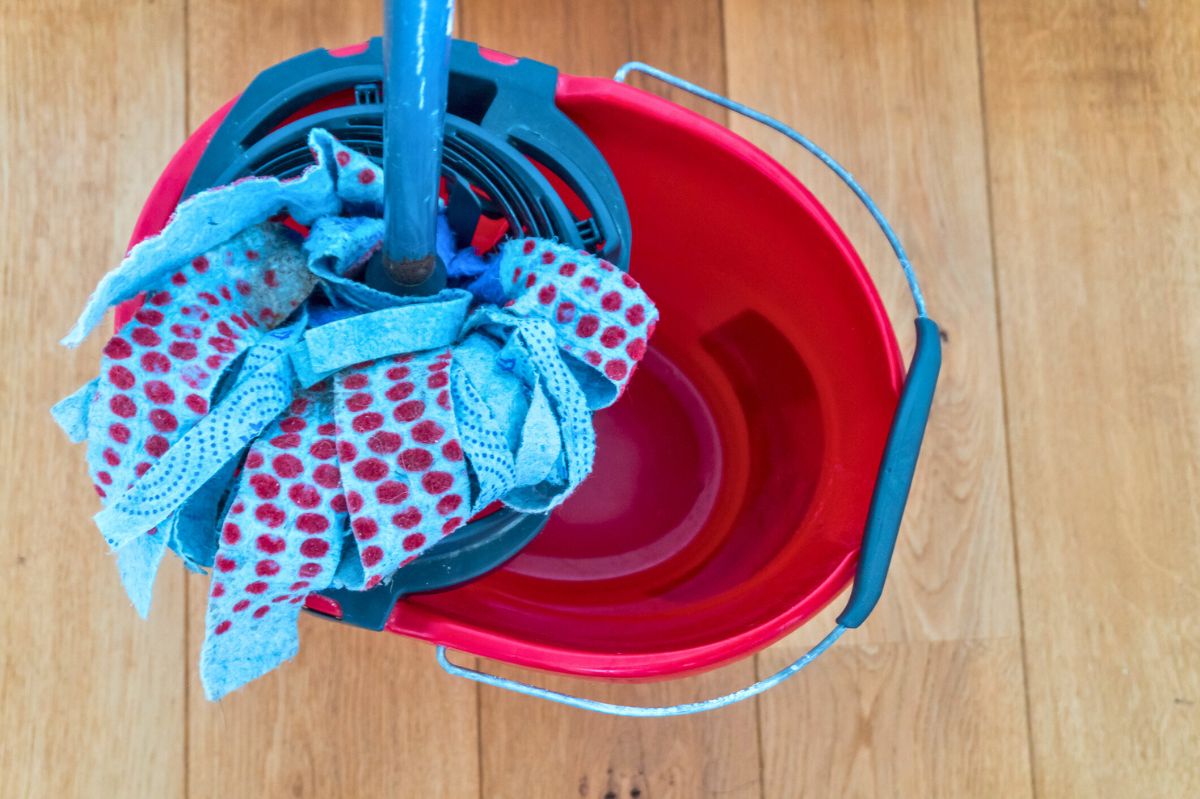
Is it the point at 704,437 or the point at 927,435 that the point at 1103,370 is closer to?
the point at 927,435

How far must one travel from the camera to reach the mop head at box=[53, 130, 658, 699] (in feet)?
1.39

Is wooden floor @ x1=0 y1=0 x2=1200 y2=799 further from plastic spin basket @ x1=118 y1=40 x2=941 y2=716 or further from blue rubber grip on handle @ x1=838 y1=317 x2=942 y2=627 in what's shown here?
blue rubber grip on handle @ x1=838 y1=317 x2=942 y2=627

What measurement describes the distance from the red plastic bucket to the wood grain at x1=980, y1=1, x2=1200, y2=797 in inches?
9.2

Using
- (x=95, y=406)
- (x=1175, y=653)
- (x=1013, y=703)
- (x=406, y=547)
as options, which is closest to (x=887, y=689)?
(x=1013, y=703)

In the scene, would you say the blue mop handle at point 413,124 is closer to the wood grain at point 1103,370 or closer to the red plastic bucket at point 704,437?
the red plastic bucket at point 704,437

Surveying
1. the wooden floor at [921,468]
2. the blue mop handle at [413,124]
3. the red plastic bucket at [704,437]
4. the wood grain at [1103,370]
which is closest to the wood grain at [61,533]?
the wooden floor at [921,468]

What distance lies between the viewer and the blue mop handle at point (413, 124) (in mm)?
326

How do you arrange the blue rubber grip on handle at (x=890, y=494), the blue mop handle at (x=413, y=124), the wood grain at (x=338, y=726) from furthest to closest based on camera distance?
the wood grain at (x=338, y=726)
the blue rubber grip on handle at (x=890, y=494)
the blue mop handle at (x=413, y=124)

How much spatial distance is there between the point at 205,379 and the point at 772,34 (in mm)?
489

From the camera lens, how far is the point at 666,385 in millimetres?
680

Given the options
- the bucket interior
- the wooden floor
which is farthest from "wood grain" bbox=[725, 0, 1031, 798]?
the bucket interior

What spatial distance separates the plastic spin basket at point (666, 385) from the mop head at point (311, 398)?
0.11 ft

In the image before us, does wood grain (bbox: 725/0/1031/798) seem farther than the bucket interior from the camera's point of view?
Yes

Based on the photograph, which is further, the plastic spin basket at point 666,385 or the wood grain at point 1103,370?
the wood grain at point 1103,370
